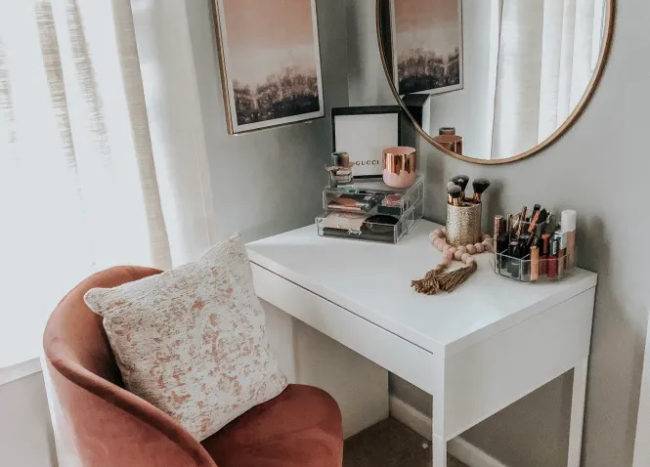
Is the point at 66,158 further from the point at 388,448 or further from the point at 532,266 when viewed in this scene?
the point at 388,448

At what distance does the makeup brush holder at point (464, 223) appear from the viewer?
5.37ft

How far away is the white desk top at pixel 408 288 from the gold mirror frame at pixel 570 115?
0.79ft

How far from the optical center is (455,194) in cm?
165

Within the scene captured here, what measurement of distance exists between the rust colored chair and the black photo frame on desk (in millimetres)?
667

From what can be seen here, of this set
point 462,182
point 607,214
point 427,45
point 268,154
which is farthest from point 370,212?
point 607,214

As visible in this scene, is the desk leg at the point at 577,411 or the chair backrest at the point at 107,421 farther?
the desk leg at the point at 577,411

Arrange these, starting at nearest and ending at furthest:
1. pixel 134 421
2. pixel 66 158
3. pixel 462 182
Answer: pixel 134 421
pixel 66 158
pixel 462 182

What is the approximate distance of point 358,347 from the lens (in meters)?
1.49

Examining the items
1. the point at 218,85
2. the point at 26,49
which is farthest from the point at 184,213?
the point at 26,49

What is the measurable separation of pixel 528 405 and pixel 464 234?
0.53 metres

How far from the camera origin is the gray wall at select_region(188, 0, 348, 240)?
70.2 inches

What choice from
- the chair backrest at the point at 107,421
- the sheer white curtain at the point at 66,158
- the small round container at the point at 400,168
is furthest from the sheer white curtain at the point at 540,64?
the chair backrest at the point at 107,421

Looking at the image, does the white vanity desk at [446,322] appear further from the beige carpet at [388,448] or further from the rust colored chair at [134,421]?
the beige carpet at [388,448]

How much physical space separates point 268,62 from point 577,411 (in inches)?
47.8
